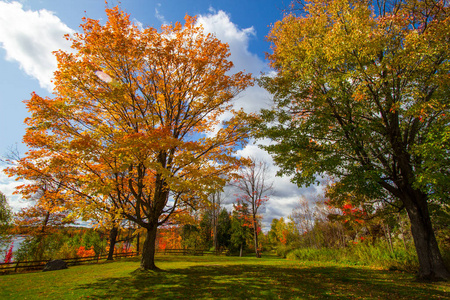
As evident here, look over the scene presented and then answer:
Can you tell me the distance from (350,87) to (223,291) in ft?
28.8

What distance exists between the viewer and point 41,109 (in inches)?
262

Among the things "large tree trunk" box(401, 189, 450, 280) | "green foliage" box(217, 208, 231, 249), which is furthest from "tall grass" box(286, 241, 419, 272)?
"green foliage" box(217, 208, 231, 249)

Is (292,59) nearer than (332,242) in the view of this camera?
Yes

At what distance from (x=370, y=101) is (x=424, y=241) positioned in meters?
5.89

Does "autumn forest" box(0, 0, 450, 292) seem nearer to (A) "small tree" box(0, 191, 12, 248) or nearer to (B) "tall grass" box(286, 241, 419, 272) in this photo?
(B) "tall grass" box(286, 241, 419, 272)

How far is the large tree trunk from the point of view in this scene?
7.51 m

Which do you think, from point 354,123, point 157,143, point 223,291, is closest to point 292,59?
point 354,123

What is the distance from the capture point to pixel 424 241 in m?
7.87

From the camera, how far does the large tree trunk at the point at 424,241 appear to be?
24.6 ft

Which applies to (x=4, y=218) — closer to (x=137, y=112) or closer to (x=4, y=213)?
(x=4, y=213)

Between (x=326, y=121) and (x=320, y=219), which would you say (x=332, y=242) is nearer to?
(x=320, y=219)

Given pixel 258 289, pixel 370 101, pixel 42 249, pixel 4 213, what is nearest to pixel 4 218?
pixel 4 213

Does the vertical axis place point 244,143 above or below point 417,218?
above

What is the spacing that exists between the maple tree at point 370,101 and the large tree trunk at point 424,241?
31 millimetres
